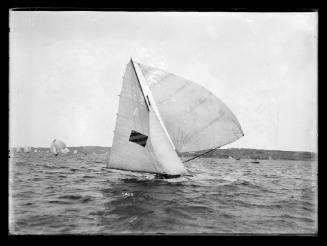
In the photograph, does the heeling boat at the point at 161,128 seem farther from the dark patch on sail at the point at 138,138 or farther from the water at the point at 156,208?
the water at the point at 156,208

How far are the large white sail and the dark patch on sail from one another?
4.69 ft

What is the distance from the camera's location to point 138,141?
17.0m

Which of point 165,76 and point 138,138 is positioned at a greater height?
point 165,76

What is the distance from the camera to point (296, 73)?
1273 centimetres

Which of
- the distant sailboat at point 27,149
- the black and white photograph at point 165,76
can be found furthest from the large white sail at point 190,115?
the distant sailboat at point 27,149

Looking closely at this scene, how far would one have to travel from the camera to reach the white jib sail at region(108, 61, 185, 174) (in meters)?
16.7

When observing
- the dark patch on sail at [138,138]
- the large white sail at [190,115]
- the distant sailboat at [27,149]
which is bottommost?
the distant sailboat at [27,149]

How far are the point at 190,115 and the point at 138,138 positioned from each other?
9.45 feet

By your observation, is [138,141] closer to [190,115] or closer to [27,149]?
[190,115]

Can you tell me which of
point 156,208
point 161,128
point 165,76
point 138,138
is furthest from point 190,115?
point 156,208

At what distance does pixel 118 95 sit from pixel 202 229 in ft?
21.1

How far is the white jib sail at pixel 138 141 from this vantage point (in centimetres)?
1667

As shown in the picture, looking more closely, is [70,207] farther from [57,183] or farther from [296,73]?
[296,73]

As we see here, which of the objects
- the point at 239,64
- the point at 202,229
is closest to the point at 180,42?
the point at 239,64
